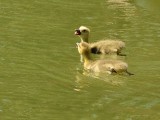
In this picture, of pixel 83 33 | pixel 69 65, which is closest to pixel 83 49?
pixel 69 65

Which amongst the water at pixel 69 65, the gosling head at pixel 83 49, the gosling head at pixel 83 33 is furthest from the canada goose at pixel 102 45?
the gosling head at pixel 83 49

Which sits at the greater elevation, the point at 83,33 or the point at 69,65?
the point at 83,33

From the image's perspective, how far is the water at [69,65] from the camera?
310 inches

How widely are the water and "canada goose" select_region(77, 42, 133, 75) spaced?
0.12m

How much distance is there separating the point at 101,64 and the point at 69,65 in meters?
0.53

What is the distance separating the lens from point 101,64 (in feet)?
32.9

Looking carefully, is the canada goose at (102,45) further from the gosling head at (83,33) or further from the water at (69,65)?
the water at (69,65)

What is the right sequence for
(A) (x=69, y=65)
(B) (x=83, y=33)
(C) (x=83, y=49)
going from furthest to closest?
(B) (x=83, y=33) → (C) (x=83, y=49) → (A) (x=69, y=65)

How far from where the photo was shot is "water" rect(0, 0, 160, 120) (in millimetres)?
7883

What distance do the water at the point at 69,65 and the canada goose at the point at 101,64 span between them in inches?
4.6

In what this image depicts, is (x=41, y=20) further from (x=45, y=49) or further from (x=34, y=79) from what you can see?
(x=34, y=79)

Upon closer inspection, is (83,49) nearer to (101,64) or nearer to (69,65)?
(69,65)

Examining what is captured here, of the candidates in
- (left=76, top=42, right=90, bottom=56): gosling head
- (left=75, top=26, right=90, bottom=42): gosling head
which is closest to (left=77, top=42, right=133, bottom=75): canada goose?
(left=76, top=42, right=90, bottom=56): gosling head

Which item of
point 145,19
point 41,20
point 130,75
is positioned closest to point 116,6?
point 145,19
